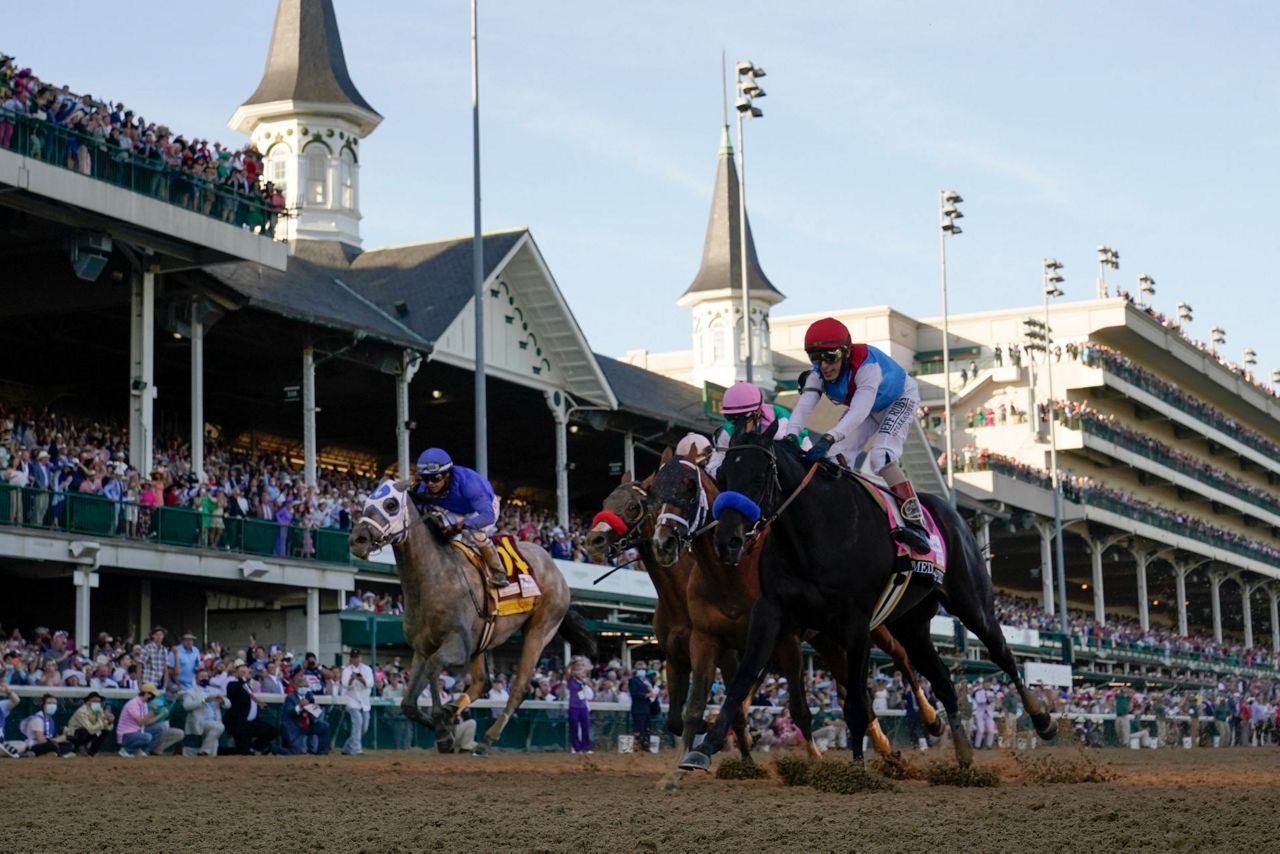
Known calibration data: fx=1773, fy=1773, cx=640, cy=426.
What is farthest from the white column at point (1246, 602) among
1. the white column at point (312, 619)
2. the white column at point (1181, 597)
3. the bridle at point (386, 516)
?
the bridle at point (386, 516)

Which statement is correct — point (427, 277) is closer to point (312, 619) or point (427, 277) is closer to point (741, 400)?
point (312, 619)

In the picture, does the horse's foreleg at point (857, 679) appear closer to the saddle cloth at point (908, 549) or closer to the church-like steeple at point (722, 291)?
the saddle cloth at point (908, 549)

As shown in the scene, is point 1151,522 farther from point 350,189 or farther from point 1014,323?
point 350,189

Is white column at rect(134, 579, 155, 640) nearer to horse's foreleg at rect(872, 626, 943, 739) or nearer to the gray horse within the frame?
the gray horse

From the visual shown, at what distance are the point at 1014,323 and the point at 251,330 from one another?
56060 mm

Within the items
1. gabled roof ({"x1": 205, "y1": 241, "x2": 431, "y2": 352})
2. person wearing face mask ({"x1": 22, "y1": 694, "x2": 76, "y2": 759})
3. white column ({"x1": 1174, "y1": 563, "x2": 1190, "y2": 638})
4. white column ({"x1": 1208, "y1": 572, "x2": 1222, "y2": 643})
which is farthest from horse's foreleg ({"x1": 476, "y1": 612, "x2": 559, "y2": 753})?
white column ({"x1": 1208, "y1": 572, "x2": 1222, "y2": 643})

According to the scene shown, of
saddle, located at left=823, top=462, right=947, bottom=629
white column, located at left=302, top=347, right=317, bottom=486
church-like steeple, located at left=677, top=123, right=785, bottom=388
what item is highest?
church-like steeple, located at left=677, top=123, right=785, bottom=388

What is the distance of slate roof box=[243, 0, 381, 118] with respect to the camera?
44.1 metres

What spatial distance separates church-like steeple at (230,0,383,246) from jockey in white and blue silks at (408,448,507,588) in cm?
2911

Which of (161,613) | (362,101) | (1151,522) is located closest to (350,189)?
(362,101)

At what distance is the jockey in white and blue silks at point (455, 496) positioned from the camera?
1420cm

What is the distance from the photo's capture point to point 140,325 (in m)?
26.4

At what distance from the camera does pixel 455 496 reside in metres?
14.5

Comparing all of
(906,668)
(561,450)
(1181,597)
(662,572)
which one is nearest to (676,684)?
(662,572)
